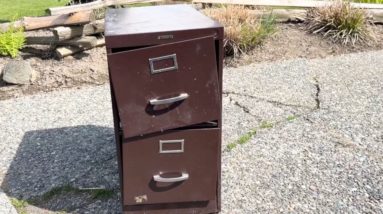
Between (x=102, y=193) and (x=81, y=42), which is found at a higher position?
(x=81, y=42)

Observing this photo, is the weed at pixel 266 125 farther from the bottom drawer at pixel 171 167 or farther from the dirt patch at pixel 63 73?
the dirt patch at pixel 63 73

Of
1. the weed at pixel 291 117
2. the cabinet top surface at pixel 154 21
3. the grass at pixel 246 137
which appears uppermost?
the cabinet top surface at pixel 154 21

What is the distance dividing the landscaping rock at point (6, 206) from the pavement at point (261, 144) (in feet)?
0.27

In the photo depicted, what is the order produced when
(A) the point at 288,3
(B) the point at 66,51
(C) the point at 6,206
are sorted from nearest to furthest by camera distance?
(C) the point at 6,206 < (B) the point at 66,51 < (A) the point at 288,3

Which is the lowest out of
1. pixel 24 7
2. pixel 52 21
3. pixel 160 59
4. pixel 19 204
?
pixel 19 204

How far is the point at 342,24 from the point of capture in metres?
6.68

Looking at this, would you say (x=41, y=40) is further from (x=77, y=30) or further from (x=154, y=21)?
(x=154, y=21)

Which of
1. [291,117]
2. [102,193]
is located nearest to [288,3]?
[291,117]

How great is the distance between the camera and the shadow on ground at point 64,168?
3.13 m

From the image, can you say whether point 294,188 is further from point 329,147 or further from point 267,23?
point 267,23

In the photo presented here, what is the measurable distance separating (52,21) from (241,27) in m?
2.51

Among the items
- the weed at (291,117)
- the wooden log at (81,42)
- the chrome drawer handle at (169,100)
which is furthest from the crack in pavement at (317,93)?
the wooden log at (81,42)

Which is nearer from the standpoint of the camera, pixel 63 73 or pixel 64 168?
pixel 64 168

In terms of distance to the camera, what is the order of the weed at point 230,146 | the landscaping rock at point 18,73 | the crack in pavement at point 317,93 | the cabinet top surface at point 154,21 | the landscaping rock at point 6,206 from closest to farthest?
the cabinet top surface at point 154,21 → the landscaping rock at point 6,206 → the weed at point 230,146 → the crack in pavement at point 317,93 → the landscaping rock at point 18,73
